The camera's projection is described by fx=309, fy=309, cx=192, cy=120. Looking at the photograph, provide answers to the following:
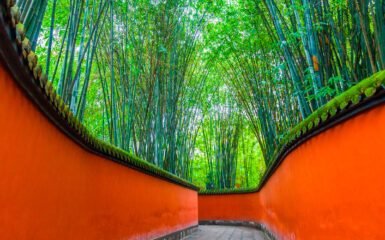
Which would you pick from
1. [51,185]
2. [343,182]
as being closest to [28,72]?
[51,185]

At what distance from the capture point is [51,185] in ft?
5.34

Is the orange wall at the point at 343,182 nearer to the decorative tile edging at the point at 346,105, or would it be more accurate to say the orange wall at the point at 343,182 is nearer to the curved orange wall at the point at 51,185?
the decorative tile edging at the point at 346,105

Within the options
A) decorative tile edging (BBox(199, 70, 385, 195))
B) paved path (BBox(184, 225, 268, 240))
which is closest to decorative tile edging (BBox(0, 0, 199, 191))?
decorative tile edging (BBox(199, 70, 385, 195))

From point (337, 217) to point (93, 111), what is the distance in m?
7.66

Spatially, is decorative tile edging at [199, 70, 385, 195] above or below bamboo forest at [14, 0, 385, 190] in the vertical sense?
below

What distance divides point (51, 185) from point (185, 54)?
16.4ft

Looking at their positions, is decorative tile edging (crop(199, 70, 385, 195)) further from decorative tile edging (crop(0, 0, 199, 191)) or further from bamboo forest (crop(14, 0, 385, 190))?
decorative tile edging (crop(0, 0, 199, 191))

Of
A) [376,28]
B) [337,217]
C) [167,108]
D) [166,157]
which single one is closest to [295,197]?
[337,217]

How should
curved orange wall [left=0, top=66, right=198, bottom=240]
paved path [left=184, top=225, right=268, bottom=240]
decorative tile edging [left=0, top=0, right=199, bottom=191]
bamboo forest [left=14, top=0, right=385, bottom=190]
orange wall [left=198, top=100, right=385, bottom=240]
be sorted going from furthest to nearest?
1. paved path [left=184, top=225, right=268, bottom=240]
2. bamboo forest [left=14, top=0, right=385, bottom=190]
3. orange wall [left=198, top=100, right=385, bottom=240]
4. curved orange wall [left=0, top=66, right=198, bottom=240]
5. decorative tile edging [left=0, top=0, right=199, bottom=191]

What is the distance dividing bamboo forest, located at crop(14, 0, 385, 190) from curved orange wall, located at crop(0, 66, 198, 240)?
299mm

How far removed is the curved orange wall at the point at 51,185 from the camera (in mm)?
1186

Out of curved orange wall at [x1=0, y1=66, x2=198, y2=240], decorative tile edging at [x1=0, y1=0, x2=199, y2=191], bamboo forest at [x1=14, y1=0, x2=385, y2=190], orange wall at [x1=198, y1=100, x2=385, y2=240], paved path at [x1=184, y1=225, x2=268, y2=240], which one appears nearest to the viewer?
decorative tile edging at [x1=0, y1=0, x2=199, y2=191]

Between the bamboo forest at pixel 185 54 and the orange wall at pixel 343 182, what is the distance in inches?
26.6

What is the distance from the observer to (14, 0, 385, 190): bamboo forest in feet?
8.36
